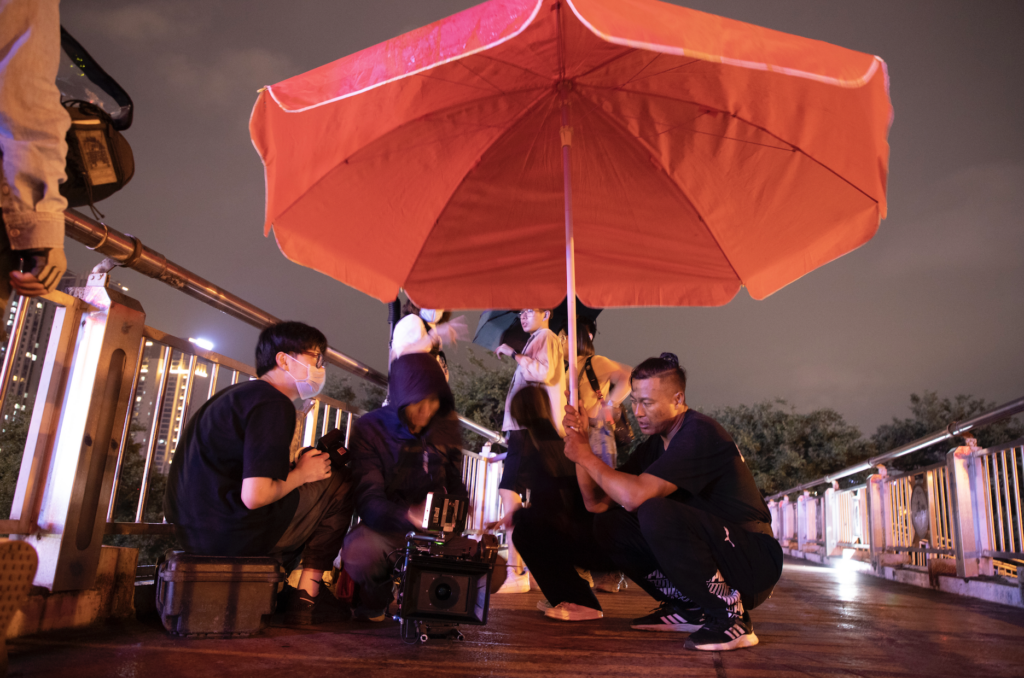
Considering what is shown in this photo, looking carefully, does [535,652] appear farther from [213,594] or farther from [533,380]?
[533,380]

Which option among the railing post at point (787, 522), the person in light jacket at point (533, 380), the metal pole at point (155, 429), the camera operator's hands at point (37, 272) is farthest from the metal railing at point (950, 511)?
the railing post at point (787, 522)

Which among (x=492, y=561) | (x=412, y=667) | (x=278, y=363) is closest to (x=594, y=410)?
(x=492, y=561)

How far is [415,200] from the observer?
127 inches

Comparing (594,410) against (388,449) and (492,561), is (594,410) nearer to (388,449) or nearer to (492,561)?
(388,449)

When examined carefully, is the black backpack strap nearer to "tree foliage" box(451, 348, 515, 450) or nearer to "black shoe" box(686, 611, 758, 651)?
"black shoe" box(686, 611, 758, 651)

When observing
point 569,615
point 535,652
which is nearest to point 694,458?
point 535,652

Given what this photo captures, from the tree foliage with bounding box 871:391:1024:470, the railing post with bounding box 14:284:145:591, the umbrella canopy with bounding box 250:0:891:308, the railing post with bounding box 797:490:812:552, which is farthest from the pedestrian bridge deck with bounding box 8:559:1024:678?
the tree foliage with bounding box 871:391:1024:470

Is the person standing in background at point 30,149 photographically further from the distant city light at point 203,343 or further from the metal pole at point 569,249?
the metal pole at point 569,249

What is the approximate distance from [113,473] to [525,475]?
206cm

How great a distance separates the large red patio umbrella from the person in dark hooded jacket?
0.57 metres

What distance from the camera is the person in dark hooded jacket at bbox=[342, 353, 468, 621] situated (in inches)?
104

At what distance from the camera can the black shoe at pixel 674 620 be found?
2.83m

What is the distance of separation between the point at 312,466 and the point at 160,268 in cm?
113

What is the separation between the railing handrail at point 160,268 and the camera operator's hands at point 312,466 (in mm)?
856
